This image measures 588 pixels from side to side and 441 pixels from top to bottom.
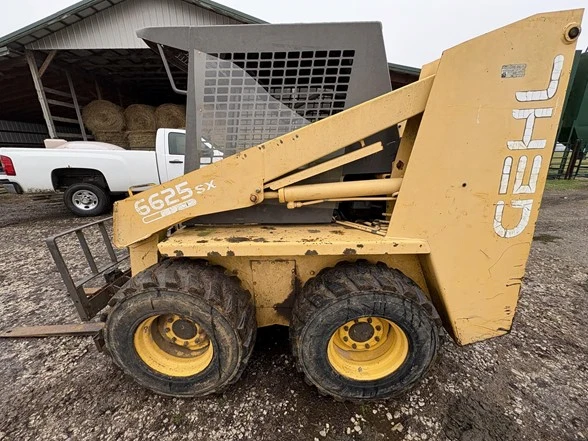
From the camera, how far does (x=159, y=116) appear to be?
9328 mm

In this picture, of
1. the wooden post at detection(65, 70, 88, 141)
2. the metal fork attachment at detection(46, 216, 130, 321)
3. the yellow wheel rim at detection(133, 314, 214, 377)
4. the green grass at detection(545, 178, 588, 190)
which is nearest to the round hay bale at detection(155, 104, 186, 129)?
the wooden post at detection(65, 70, 88, 141)

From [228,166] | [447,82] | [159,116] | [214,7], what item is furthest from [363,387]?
[159,116]

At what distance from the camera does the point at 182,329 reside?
204cm

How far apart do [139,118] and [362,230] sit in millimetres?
9703

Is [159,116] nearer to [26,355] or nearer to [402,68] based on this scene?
[402,68]

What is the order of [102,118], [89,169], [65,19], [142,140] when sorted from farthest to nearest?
[102,118] < [142,140] < [65,19] < [89,169]

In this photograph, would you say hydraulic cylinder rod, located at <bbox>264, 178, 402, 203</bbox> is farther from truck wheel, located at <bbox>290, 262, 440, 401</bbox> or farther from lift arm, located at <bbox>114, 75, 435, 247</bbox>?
truck wheel, located at <bbox>290, 262, 440, 401</bbox>

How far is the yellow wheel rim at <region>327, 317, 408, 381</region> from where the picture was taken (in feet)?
6.33

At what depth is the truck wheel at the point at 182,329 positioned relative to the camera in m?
Result: 1.77

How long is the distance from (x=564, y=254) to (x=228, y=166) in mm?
5455

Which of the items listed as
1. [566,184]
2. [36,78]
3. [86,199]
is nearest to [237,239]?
[86,199]

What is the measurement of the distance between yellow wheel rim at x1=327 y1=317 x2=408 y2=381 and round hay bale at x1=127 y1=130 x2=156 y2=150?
885 cm

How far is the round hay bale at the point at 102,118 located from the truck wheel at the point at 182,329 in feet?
30.5

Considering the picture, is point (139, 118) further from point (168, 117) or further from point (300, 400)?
point (300, 400)
